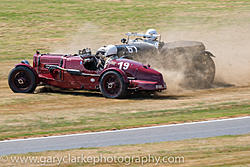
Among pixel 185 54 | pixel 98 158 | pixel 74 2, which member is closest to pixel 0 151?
pixel 98 158

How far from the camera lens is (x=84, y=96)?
1542 centimetres

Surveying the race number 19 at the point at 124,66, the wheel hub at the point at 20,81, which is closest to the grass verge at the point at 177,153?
the race number 19 at the point at 124,66

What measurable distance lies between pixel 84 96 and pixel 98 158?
7.08 m

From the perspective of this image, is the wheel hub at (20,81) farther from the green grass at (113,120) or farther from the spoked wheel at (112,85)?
the green grass at (113,120)

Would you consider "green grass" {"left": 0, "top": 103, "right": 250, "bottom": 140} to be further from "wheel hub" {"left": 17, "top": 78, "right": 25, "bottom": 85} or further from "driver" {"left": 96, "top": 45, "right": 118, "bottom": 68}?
"wheel hub" {"left": 17, "top": 78, "right": 25, "bottom": 85}

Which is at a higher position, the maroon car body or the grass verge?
the maroon car body

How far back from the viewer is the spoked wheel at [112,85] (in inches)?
570

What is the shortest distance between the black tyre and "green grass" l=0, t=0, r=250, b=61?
10961mm

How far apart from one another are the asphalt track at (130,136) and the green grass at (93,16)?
17178 millimetres

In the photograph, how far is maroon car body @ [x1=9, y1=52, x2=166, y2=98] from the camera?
14.5 m

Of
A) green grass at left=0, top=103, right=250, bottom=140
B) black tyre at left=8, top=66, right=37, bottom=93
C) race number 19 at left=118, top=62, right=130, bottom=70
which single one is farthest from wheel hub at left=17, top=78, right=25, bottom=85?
green grass at left=0, top=103, right=250, bottom=140

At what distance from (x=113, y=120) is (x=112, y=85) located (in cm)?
311

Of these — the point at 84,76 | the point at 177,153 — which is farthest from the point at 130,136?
the point at 84,76

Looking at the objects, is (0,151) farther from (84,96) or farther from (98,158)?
(84,96)
